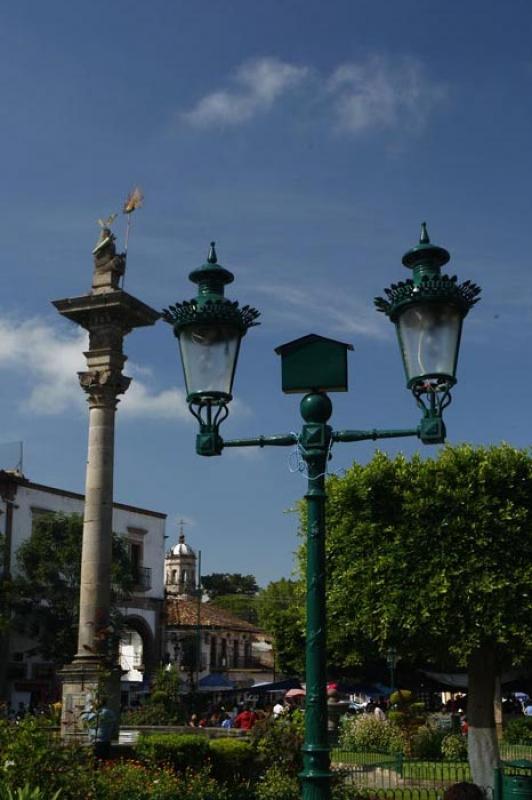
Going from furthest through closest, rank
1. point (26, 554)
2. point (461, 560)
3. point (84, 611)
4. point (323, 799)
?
point (26, 554)
point (84, 611)
point (461, 560)
point (323, 799)

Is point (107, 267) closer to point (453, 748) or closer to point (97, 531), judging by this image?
point (97, 531)

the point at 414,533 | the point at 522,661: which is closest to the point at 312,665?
the point at 414,533

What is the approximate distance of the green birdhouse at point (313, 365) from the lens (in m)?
6.80

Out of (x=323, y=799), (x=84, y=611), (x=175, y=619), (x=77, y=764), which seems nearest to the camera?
(x=323, y=799)

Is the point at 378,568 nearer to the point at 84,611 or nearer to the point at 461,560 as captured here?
the point at 461,560

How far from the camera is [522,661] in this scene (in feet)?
56.0

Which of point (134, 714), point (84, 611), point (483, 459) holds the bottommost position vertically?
point (134, 714)

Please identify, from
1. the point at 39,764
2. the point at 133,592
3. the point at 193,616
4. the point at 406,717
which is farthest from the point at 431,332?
the point at 193,616

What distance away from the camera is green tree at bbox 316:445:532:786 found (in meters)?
16.0

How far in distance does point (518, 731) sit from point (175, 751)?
52.9ft

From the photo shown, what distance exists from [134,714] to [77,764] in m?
15.8

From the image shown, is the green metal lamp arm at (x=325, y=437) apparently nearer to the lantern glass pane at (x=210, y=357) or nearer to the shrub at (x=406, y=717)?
the lantern glass pane at (x=210, y=357)

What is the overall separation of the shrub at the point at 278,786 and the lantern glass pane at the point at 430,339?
293 inches

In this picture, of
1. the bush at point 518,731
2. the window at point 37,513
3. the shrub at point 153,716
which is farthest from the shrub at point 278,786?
the window at point 37,513
